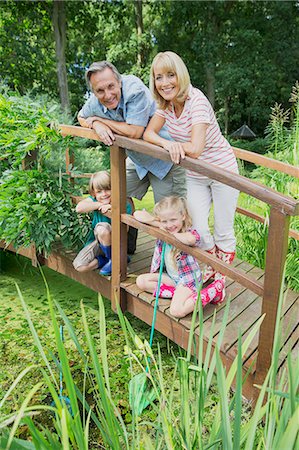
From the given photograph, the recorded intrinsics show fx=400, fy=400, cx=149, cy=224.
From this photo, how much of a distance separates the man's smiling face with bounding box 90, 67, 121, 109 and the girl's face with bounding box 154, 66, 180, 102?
32 centimetres

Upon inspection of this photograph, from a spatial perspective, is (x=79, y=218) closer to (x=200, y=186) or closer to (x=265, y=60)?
(x=200, y=186)

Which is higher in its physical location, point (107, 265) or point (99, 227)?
point (99, 227)

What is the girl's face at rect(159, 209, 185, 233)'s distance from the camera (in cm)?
236

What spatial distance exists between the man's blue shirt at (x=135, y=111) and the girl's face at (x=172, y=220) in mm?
457

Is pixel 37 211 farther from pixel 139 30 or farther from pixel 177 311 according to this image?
pixel 139 30

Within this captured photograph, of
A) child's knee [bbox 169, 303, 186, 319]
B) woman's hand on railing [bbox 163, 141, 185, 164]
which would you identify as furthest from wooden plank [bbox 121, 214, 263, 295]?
woman's hand on railing [bbox 163, 141, 185, 164]

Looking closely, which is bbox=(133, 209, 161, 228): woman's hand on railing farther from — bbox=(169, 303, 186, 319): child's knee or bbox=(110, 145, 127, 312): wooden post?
bbox=(169, 303, 186, 319): child's knee

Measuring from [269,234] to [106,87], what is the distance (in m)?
1.34

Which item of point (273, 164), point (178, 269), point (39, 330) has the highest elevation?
point (273, 164)

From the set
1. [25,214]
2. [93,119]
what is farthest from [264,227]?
[25,214]

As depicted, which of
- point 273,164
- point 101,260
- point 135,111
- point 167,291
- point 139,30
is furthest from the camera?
point 139,30

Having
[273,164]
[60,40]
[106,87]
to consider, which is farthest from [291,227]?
[60,40]

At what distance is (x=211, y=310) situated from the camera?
2.44 m

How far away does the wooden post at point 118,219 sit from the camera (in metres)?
2.47
